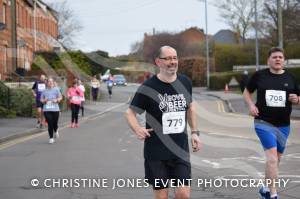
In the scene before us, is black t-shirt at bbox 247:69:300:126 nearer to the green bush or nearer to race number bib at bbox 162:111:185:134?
race number bib at bbox 162:111:185:134

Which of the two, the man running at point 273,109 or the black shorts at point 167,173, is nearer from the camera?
the black shorts at point 167,173

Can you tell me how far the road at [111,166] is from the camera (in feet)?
26.6

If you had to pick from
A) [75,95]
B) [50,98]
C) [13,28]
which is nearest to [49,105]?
[50,98]

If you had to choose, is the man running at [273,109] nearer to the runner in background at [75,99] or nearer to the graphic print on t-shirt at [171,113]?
the graphic print on t-shirt at [171,113]

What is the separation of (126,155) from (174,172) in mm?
6655

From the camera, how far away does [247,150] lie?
12.8 m

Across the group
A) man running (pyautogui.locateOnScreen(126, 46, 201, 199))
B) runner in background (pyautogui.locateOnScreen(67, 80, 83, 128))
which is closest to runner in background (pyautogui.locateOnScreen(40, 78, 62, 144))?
runner in background (pyautogui.locateOnScreen(67, 80, 83, 128))

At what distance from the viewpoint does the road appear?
8117 millimetres

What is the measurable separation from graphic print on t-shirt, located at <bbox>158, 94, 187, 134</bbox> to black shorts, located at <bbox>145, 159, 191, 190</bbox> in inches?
12.8

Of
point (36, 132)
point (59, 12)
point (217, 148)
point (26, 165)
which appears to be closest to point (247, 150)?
point (217, 148)

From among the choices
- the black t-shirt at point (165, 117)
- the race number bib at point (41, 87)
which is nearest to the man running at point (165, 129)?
the black t-shirt at point (165, 117)

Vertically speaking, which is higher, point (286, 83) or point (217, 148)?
point (286, 83)

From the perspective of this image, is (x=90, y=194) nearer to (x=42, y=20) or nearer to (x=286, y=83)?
(x=286, y=83)
